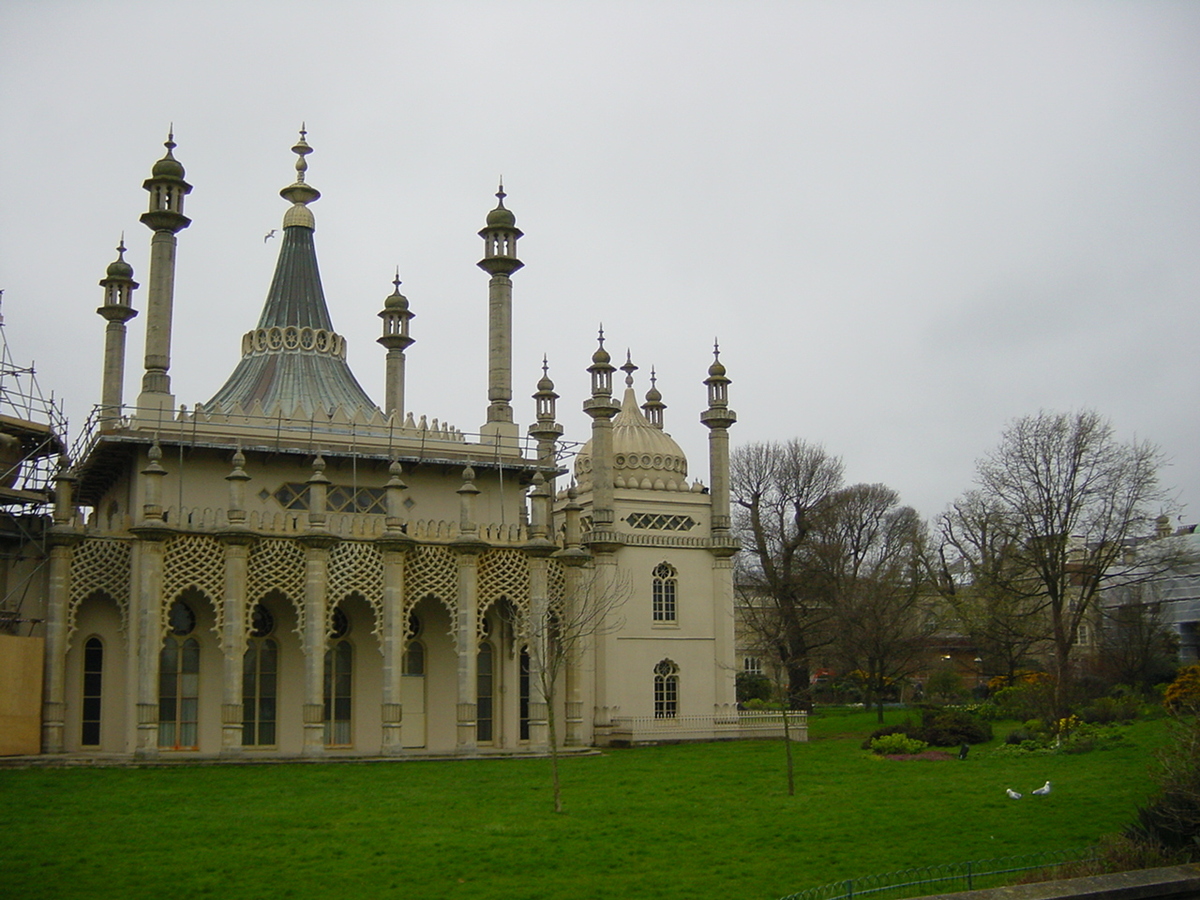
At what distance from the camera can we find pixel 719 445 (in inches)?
1561

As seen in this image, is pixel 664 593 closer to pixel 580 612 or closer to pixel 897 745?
pixel 580 612

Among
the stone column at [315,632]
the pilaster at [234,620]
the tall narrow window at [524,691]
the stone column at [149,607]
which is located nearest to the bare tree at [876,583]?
the tall narrow window at [524,691]

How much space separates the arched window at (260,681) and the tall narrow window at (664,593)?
11603mm

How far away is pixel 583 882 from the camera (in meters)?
15.0

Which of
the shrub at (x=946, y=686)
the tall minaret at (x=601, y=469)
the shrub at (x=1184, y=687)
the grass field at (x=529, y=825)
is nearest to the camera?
the grass field at (x=529, y=825)

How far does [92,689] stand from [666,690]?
633 inches

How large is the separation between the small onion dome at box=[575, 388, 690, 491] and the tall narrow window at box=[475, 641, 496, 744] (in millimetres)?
7181

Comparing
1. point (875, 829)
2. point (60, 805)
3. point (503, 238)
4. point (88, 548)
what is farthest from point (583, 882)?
point (503, 238)

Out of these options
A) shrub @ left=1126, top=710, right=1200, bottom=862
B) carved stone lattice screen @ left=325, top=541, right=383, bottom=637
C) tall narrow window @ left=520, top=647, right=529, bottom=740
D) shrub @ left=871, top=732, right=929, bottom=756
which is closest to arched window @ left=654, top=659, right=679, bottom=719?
tall narrow window @ left=520, top=647, right=529, bottom=740

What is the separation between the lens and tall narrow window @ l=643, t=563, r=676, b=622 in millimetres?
37344

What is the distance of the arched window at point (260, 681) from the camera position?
3067 cm

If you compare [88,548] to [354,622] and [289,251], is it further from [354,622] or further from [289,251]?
[289,251]

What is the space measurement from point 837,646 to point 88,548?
28595 millimetres

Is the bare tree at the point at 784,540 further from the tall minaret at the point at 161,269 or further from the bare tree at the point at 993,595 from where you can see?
the tall minaret at the point at 161,269
